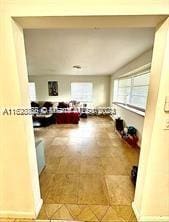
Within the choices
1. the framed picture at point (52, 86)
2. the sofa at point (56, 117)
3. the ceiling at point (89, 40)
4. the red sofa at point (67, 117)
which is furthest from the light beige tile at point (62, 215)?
the framed picture at point (52, 86)

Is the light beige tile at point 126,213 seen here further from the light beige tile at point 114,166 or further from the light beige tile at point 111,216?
the light beige tile at point 114,166

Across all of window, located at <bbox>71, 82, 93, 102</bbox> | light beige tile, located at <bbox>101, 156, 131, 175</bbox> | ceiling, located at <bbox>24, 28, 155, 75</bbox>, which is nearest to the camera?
ceiling, located at <bbox>24, 28, 155, 75</bbox>

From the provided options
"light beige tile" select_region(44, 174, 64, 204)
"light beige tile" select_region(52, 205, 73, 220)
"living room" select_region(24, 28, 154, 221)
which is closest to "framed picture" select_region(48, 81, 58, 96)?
"living room" select_region(24, 28, 154, 221)

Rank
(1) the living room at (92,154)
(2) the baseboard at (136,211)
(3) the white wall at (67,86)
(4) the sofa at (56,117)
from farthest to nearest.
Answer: (3) the white wall at (67,86) → (4) the sofa at (56,117) → (1) the living room at (92,154) → (2) the baseboard at (136,211)

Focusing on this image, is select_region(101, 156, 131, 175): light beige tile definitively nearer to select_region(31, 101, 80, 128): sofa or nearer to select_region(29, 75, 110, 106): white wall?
select_region(31, 101, 80, 128): sofa

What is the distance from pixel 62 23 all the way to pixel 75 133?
3.67 metres

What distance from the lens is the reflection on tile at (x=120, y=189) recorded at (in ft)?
5.75

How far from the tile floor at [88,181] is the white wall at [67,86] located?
457 centimetres

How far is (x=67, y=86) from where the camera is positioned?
25.6ft

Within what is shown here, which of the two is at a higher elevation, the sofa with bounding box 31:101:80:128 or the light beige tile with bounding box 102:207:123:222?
the sofa with bounding box 31:101:80:128

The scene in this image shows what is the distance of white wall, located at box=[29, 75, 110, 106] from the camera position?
25.2ft

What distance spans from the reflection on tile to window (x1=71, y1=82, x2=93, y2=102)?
602 centimetres

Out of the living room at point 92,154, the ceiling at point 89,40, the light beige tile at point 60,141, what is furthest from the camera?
the light beige tile at point 60,141

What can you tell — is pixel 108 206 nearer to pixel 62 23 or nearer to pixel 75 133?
pixel 62 23
